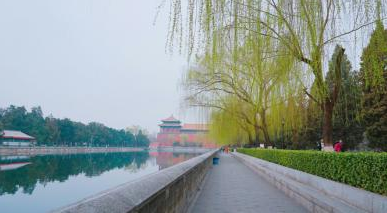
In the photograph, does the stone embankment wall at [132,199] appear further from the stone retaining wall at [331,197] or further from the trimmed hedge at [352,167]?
the trimmed hedge at [352,167]

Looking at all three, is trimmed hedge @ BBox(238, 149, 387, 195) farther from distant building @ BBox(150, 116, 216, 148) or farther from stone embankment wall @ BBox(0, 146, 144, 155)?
distant building @ BBox(150, 116, 216, 148)

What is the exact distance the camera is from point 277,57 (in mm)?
4883

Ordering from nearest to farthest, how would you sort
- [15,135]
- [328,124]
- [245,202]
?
1. [245,202]
2. [328,124]
3. [15,135]

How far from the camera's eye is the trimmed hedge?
14.0ft

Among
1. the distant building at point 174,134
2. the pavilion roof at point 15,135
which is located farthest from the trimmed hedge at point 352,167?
the distant building at point 174,134

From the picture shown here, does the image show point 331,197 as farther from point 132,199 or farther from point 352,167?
point 132,199

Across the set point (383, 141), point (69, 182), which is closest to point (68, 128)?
point (69, 182)

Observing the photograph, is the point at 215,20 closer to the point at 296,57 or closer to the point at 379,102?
the point at 296,57

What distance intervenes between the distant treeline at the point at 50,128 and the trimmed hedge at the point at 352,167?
45419 millimetres

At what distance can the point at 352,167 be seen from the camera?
5.16 metres

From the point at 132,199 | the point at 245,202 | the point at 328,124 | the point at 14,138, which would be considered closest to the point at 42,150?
the point at 14,138

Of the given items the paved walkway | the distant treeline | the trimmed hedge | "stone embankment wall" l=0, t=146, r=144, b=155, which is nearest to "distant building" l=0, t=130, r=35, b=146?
the distant treeline

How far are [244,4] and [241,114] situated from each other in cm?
1583

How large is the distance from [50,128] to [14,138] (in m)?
5.98
